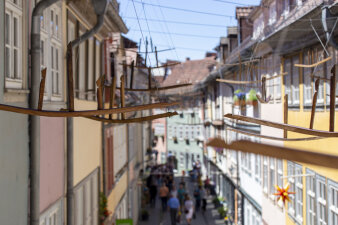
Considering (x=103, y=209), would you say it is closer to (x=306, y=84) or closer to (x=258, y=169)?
(x=306, y=84)

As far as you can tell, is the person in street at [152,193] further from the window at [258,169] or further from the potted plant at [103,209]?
the potted plant at [103,209]

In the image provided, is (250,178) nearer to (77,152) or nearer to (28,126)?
(77,152)

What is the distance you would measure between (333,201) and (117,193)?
27.5ft

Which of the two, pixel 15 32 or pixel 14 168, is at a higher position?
pixel 15 32

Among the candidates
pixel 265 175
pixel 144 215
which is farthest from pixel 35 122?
pixel 144 215

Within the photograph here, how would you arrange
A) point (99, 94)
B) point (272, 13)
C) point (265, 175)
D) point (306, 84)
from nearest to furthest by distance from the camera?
point (99, 94) < point (306, 84) < point (272, 13) < point (265, 175)

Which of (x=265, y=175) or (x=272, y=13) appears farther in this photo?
(x=265, y=175)

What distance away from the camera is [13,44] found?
17.5 feet

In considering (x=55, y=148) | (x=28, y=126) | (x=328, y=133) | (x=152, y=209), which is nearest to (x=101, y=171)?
(x=55, y=148)

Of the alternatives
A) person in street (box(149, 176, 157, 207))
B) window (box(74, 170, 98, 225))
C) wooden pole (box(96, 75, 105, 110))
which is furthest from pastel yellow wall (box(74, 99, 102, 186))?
person in street (box(149, 176, 157, 207))

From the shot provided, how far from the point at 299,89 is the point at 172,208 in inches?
347

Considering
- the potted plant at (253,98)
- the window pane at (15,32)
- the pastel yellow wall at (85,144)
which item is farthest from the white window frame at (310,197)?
the window pane at (15,32)

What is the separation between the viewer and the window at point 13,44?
17.0 ft

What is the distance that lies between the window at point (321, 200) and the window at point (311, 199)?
244 mm
